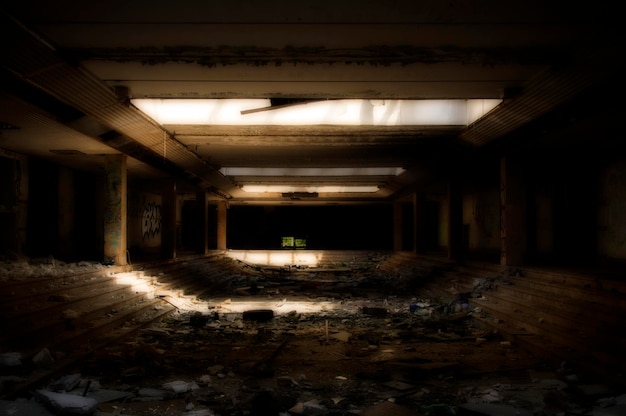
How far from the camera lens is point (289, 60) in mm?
6121

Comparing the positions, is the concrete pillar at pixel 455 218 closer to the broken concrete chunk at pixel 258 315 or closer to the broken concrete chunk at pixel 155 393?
the broken concrete chunk at pixel 258 315

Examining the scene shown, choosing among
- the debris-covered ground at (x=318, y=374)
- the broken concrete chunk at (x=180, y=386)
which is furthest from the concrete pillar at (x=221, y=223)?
the broken concrete chunk at (x=180, y=386)

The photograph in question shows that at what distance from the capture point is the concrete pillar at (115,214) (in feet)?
39.2

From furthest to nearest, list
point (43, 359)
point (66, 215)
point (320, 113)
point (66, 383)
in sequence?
point (66, 215) < point (320, 113) < point (43, 359) < point (66, 383)

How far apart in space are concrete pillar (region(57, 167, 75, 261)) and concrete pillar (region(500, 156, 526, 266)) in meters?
12.5

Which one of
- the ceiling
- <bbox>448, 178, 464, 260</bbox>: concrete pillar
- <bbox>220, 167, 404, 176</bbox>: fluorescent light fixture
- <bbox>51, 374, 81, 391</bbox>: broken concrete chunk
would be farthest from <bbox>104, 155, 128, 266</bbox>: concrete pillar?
<bbox>448, 178, 464, 260</bbox>: concrete pillar

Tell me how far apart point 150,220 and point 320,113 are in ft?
48.3

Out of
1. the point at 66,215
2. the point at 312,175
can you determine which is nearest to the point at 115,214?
the point at 66,215

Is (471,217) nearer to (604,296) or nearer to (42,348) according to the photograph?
(604,296)

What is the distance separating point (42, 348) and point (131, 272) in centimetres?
581

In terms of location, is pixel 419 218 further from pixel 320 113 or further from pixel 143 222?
pixel 143 222

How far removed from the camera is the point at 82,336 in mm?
7344

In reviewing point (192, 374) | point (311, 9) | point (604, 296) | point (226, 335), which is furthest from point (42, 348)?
point (604, 296)

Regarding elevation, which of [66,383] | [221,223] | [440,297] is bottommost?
[440,297]
